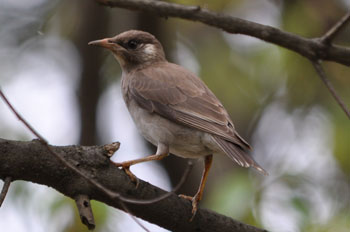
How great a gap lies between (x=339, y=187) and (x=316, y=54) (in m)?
3.00

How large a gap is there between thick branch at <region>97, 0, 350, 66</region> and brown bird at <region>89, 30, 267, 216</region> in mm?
976

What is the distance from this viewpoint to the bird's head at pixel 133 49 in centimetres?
627

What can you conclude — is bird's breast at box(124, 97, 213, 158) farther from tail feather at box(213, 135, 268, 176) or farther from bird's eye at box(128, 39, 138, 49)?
bird's eye at box(128, 39, 138, 49)

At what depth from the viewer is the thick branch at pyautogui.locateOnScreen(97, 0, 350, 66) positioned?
4.51m

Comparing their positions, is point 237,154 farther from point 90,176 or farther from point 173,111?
point 90,176

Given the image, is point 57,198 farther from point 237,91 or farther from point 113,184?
point 237,91

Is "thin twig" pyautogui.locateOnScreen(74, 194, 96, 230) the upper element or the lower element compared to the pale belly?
upper

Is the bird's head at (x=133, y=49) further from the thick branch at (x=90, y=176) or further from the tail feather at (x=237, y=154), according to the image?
the thick branch at (x=90, y=176)

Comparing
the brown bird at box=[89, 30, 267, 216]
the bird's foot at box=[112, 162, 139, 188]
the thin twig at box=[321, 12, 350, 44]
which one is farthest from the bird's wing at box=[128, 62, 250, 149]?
the thin twig at box=[321, 12, 350, 44]

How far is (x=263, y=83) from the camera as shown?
834cm

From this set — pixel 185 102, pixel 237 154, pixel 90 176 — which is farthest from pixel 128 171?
pixel 185 102

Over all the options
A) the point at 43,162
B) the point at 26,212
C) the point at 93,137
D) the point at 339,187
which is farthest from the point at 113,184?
the point at 339,187

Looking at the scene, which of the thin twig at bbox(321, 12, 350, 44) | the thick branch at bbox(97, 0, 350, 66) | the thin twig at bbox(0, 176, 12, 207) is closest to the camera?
the thin twig at bbox(0, 176, 12, 207)

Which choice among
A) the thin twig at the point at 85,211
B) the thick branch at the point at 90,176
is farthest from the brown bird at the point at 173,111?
the thin twig at the point at 85,211
